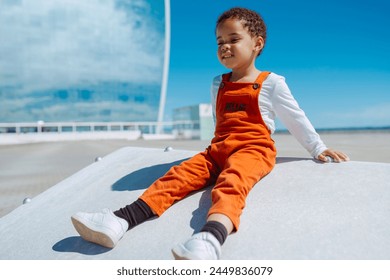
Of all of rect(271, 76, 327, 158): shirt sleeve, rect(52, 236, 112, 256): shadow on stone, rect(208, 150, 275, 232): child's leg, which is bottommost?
rect(52, 236, 112, 256): shadow on stone

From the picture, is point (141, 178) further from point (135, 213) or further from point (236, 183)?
point (236, 183)

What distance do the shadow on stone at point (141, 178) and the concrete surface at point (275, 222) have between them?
0.01 m

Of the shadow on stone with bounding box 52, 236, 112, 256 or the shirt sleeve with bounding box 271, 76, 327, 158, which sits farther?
the shirt sleeve with bounding box 271, 76, 327, 158

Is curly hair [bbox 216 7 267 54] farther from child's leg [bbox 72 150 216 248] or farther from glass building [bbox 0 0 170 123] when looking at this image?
glass building [bbox 0 0 170 123]

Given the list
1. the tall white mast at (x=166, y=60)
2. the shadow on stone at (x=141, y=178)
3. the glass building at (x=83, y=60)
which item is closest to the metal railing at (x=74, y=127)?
the glass building at (x=83, y=60)

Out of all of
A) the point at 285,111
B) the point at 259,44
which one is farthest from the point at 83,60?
the point at 285,111

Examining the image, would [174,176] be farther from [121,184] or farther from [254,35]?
[254,35]

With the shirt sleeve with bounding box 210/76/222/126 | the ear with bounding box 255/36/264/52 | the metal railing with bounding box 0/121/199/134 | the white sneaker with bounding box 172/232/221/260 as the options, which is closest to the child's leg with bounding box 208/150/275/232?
the white sneaker with bounding box 172/232/221/260

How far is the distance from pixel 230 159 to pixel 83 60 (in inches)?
1164

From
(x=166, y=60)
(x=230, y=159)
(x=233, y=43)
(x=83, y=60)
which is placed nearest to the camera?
(x=230, y=159)

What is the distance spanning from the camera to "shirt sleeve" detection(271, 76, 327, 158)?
163cm

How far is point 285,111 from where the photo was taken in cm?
165

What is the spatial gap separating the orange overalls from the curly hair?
196 millimetres
